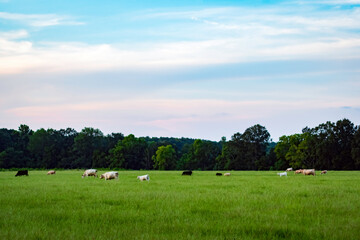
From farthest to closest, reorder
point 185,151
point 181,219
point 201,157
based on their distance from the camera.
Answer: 1. point 185,151
2. point 201,157
3. point 181,219

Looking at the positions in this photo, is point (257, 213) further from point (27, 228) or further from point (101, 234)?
point (27, 228)

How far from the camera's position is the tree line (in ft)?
276

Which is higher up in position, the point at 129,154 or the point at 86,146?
the point at 86,146

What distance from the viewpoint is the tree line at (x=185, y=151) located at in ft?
276

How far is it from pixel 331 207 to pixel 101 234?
7.42 metres

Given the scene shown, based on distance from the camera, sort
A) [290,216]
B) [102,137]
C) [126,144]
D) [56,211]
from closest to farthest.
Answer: [290,216] < [56,211] < [126,144] < [102,137]

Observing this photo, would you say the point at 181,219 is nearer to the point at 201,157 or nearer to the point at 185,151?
the point at 201,157

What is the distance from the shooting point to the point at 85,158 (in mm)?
121688

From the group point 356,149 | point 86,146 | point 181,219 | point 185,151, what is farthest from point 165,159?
point 181,219

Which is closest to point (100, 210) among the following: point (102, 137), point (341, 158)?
point (341, 158)

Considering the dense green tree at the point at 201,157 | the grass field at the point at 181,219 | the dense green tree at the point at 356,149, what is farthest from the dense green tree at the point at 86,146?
the grass field at the point at 181,219

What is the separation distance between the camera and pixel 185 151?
430 feet

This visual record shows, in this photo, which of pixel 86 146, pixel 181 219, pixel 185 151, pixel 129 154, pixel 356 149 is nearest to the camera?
pixel 181 219

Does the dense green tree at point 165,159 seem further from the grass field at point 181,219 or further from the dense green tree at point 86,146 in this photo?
the grass field at point 181,219
